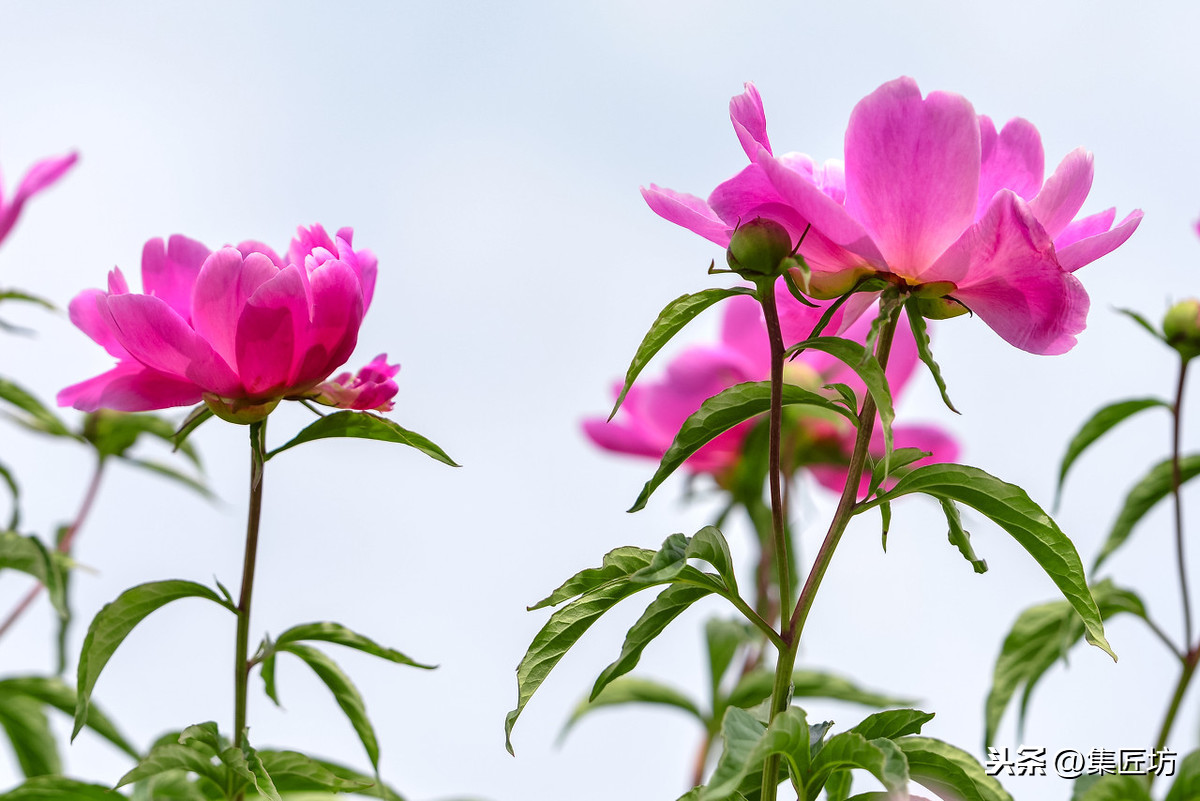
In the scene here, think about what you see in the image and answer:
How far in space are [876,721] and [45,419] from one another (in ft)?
2.89

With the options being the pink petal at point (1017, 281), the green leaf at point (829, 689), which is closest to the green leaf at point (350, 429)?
the pink petal at point (1017, 281)

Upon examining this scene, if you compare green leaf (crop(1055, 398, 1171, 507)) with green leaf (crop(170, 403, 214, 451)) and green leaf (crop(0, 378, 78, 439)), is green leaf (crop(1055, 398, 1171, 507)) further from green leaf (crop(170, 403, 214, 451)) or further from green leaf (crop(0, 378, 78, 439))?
green leaf (crop(0, 378, 78, 439))

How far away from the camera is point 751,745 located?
577 mm

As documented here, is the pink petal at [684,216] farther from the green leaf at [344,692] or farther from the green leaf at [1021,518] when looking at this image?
the green leaf at [344,692]

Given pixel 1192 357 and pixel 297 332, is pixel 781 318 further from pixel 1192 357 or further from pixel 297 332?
pixel 1192 357

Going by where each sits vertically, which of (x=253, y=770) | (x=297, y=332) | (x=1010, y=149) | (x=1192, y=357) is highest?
(x=1192, y=357)

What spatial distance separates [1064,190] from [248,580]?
21.3 inches

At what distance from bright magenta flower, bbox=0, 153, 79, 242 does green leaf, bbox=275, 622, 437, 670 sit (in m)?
0.67

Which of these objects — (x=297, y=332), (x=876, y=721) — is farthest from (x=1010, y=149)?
(x=297, y=332)

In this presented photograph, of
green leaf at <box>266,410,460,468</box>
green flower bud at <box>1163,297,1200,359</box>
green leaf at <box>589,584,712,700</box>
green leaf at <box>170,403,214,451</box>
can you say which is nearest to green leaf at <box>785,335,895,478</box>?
green leaf at <box>589,584,712,700</box>

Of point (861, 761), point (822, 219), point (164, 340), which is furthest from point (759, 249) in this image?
point (164, 340)

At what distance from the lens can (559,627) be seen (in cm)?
63

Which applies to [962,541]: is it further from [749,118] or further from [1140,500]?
[1140,500]

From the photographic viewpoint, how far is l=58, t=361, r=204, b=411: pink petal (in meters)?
0.80
